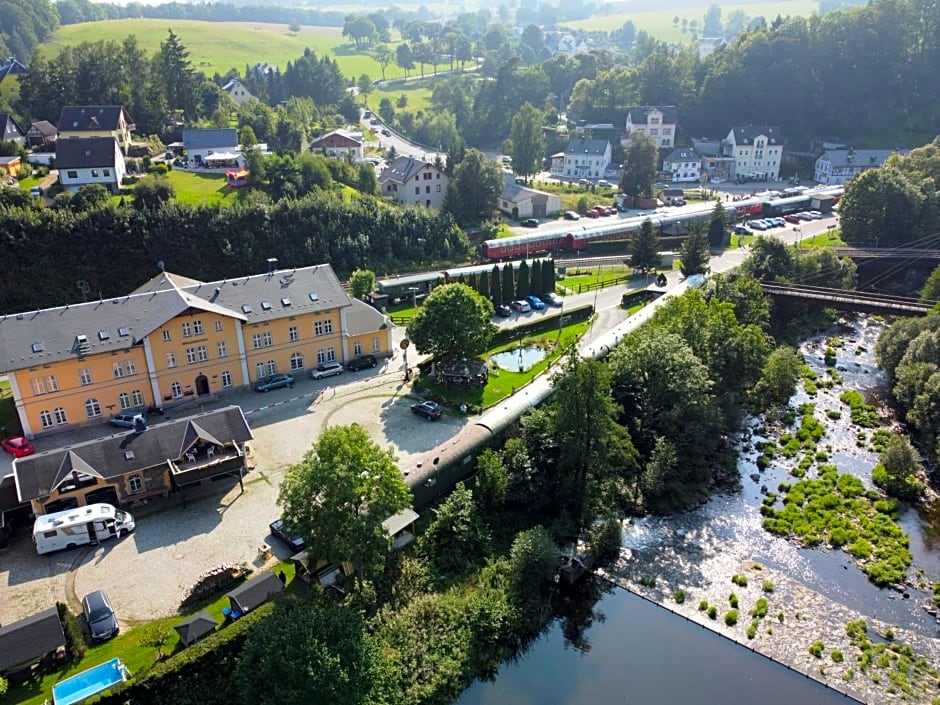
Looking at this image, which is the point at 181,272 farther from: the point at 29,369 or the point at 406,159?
the point at 406,159

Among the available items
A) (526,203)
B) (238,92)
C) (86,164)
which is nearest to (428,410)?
(86,164)

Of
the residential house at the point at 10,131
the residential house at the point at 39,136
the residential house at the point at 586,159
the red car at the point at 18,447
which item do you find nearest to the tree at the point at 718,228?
the residential house at the point at 586,159

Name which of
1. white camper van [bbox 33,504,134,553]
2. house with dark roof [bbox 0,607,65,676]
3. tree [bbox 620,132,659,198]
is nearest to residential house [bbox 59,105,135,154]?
white camper van [bbox 33,504,134,553]

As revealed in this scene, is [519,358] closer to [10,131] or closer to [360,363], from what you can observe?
[360,363]

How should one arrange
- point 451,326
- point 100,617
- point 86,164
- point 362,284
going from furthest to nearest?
point 86,164 → point 362,284 → point 451,326 → point 100,617

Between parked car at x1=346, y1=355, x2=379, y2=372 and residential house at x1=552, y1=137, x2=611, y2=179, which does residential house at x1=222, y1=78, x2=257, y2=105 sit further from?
parked car at x1=346, y1=355, x2=379, y2=372

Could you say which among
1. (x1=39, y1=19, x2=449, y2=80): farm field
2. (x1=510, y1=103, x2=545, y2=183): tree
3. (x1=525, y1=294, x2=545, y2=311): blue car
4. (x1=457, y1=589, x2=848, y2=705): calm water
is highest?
(x1=39, y1=19, x2=449, y2=80): farm field

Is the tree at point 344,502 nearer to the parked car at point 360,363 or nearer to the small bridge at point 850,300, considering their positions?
the parked car at point 360,363
